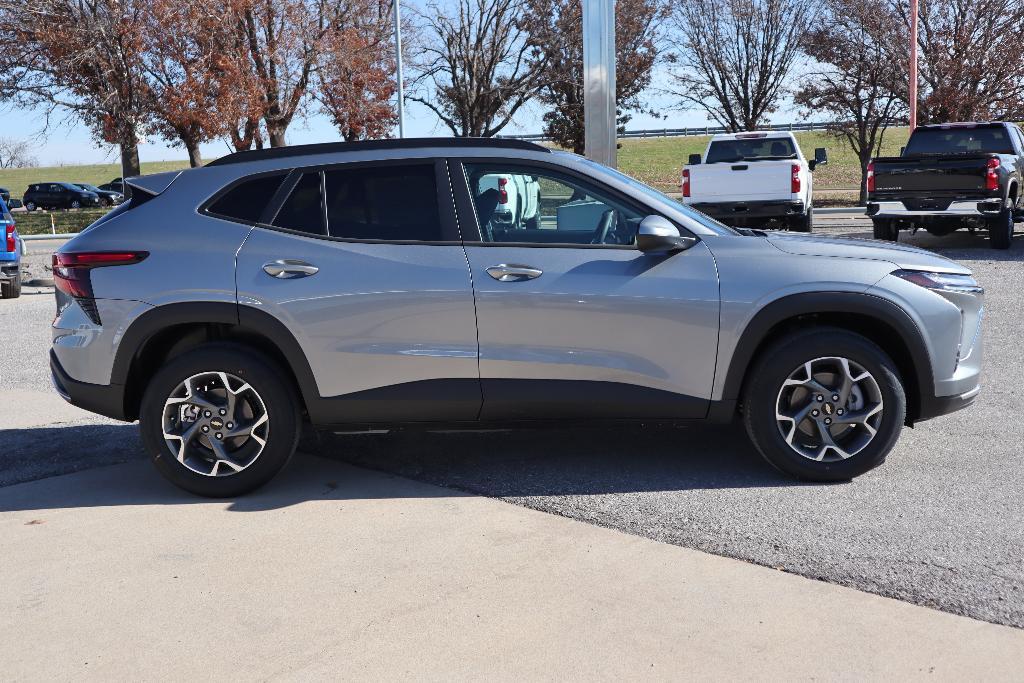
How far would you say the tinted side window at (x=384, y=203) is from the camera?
506 centimetres

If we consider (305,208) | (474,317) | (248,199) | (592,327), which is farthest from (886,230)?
(248,199)

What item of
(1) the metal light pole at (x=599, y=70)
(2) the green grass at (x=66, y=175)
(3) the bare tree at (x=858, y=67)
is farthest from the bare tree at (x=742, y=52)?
(2) the green grass at (x=66, y=175)

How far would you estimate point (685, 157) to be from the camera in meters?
58.5

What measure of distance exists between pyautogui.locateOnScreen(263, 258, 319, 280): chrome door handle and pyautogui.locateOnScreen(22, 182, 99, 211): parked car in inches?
2030

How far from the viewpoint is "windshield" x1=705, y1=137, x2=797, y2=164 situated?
63.6 feet

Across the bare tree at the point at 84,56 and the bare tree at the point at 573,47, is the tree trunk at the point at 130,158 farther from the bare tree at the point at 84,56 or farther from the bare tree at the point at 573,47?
the bare tree at the point at 573,47

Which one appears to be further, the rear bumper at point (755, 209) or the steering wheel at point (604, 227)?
the rear bumper at point (755, 209)

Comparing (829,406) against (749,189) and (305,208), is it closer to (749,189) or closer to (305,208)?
(305,208)

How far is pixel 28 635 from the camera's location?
11.8 ft

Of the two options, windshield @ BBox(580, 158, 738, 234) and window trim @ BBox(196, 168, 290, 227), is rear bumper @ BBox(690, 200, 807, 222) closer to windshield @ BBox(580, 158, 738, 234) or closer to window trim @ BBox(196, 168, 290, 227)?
windshield @ BBox(580, 158, 738, 234)

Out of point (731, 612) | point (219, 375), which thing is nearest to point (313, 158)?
point (219, 375)

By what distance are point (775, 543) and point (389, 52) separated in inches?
1293

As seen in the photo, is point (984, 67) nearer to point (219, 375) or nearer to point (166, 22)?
point (166, 22)

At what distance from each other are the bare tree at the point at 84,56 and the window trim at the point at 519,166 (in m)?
27.3
